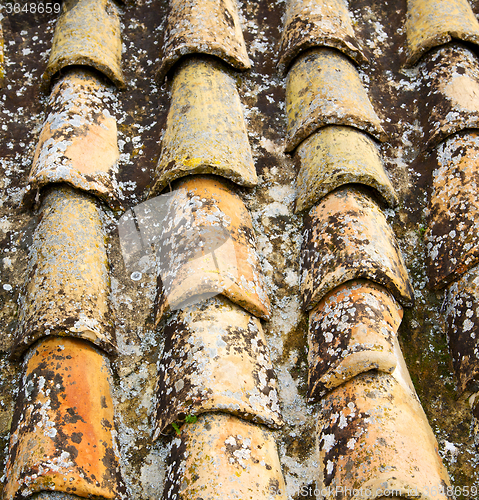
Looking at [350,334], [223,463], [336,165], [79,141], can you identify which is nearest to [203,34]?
[79,141]

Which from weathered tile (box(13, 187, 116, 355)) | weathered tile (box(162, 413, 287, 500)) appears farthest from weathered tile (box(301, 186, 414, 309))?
weathered tile (box(13, 187, 116, 355))

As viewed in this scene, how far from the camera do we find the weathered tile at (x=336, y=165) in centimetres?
203

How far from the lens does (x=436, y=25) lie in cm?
262

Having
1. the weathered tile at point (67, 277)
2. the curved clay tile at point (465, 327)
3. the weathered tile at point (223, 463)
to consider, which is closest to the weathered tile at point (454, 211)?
the curved clay tile at point (465, 327)

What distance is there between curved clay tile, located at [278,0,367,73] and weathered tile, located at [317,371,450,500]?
192 centimetres

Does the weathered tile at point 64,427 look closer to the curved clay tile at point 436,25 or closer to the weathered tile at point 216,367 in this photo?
the weathered tile at point 216,367

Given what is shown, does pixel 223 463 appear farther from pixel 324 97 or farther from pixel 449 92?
pixel 449 92

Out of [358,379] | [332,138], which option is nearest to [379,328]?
[358,379]

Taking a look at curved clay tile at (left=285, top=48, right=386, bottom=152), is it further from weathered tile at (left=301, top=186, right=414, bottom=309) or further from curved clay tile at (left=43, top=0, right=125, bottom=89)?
curved clay tile at (left=43, top=0, right=125, bottom=89)

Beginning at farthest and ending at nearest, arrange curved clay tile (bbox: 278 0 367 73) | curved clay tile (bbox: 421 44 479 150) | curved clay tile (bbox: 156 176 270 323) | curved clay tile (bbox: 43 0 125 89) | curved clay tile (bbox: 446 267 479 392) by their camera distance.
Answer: curved clay tile (bbox: 278 0 367 73) → curved clay tile (bbox: 43 0 125 89) → curved clay tile (bbox: 421 44 479 150) → curved clay tile (bbox: 156 176 270 323) → curved clay tile (bbox: 446 267 479 392)

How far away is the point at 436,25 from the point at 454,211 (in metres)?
1.36

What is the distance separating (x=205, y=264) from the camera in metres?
1.78

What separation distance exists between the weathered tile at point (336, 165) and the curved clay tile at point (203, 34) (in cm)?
74

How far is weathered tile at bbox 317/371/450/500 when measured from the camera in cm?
138
